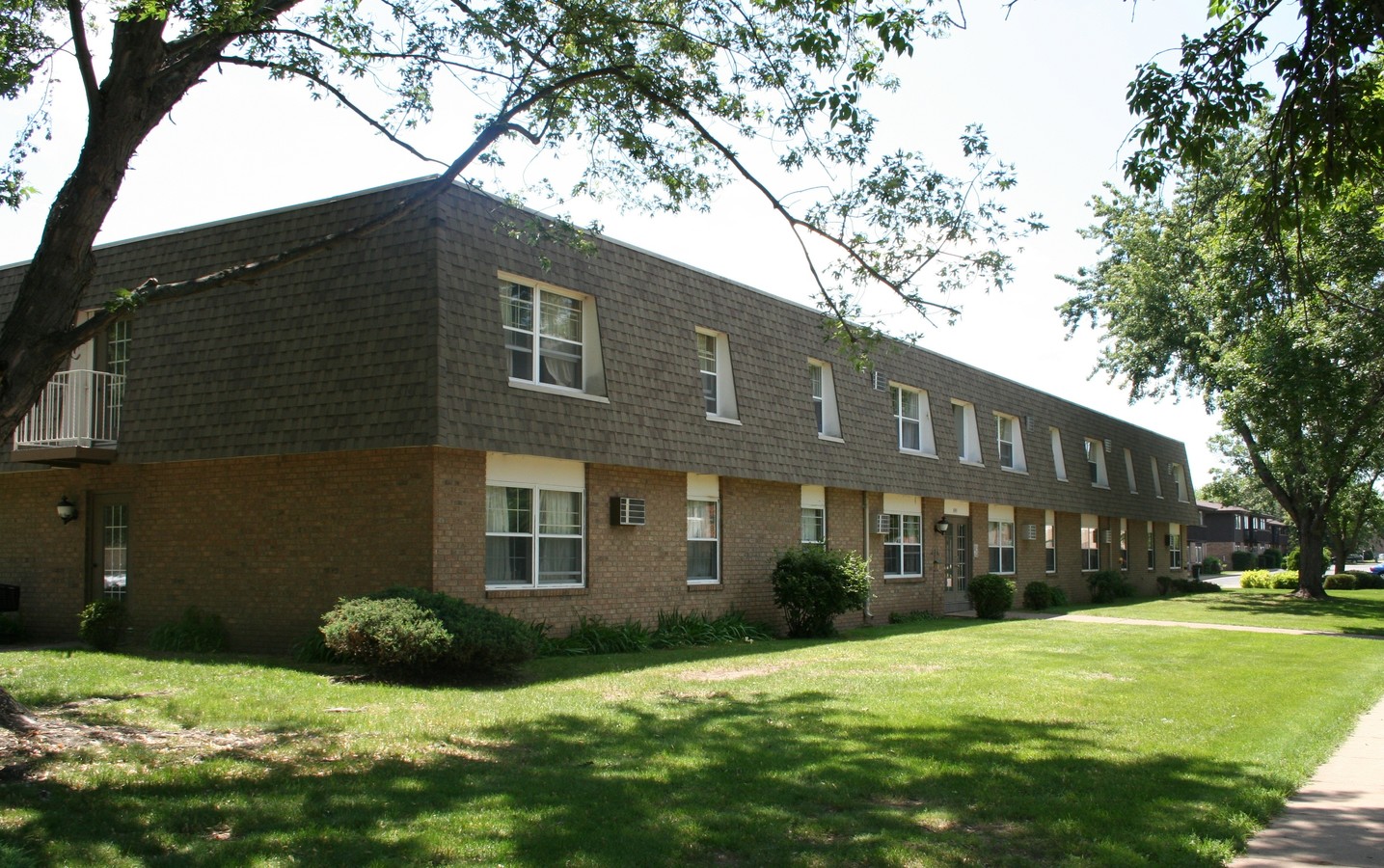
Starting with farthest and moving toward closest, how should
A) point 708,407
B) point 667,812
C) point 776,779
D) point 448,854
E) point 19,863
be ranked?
point 708,407 → point 776,779 → point 667,812 → point 448,854 → point 19,863

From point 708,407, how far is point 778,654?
488 centimetres

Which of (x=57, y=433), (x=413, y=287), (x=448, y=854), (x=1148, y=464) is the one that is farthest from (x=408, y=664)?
(x=1148, y=464)

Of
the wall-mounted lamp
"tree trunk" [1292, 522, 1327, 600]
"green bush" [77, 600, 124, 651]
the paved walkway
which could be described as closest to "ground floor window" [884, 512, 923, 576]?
the paved walkway

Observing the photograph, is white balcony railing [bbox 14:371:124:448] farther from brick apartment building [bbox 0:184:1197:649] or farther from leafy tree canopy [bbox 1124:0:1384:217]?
leafy tree canopy [bbox 1124:0:1384:217]

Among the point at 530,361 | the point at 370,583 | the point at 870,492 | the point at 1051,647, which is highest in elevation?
the point at 530,361

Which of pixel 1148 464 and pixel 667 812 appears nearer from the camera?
pixel 667 812

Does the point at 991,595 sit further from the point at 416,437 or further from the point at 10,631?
the point at 10,631

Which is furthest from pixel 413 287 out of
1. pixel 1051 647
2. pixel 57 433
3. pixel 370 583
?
pixel 1051 647

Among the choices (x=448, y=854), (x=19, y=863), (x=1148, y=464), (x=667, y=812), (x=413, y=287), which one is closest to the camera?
(x=19, y=863)

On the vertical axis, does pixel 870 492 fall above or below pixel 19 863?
above

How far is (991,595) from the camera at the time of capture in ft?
80.1

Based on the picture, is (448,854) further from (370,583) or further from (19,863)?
(370,583)

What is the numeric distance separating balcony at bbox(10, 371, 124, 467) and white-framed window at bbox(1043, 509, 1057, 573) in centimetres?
2447

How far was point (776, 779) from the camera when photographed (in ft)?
24.9
